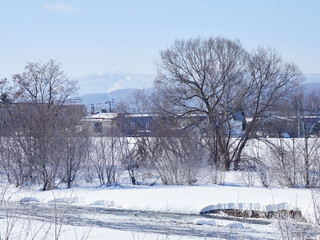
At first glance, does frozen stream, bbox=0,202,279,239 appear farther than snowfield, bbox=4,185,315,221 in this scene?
No

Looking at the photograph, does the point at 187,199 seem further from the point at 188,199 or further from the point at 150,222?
the point at 150,222

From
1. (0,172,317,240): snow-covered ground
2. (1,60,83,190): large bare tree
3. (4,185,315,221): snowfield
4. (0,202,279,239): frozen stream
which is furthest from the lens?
(1,60,83,190): large bare tree

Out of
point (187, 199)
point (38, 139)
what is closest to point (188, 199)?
point (187, 199)

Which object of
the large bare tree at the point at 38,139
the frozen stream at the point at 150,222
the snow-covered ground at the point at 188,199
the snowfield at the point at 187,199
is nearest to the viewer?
the frozen stream at the point at 150,222

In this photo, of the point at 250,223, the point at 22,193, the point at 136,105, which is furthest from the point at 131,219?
the point at 136,105

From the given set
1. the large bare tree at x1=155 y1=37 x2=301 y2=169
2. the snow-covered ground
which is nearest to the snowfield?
the snow-covered ground

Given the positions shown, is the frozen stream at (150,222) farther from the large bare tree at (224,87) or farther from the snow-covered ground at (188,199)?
the large bare tree at (224,87)

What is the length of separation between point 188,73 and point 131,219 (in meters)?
17.8

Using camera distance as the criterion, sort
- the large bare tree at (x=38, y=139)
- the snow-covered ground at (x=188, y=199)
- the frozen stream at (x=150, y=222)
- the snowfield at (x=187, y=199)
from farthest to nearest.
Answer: the large bare tree at (x=38, y=139)
the snowfield at (x=187, y=199)
the snow-covered ground at (x=188, y=199)
the frozen stream at (x=150, y=222)

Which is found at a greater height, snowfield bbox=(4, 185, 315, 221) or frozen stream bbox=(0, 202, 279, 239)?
snowfield bbox=(4, 185, 315, 221)

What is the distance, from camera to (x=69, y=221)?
17.5m

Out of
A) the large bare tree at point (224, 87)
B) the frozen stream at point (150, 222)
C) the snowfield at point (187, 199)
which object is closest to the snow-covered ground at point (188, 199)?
the snowfield at point (187, 199)

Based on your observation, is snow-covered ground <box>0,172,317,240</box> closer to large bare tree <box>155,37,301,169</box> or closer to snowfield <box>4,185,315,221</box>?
snowfield <box>4,185,315,221</box>

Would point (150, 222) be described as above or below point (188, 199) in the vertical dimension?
below
